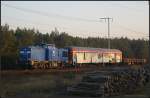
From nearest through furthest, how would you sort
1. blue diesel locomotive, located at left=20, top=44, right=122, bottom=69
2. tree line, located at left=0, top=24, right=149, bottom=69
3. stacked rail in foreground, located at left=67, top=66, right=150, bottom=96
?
stacked rail in foreground, located at left=67, top=66, right=150, bottom=96 < blue diesel locomotive, located at left=20, top=44, right=122, bottom=69 < tree line, located at left=0, top=24, right=149, bottom=69

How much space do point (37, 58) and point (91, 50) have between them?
1512 centimetres

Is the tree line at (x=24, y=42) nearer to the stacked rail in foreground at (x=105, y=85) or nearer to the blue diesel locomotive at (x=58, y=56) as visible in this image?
the blue diesel locomotive at (x=58, y=56)

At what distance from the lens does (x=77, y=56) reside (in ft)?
164

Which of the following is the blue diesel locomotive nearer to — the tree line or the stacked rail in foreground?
the tree line

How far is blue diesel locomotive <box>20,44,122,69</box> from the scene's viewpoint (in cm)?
4069

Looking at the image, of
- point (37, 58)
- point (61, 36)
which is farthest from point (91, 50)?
point (61, 36)

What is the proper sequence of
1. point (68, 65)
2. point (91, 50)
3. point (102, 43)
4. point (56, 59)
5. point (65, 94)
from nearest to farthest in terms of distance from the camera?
1. point (65, 94)
2. point (56, 59)
3. point (68, 65)
4. point (91, 50)
5. point (102, 43)

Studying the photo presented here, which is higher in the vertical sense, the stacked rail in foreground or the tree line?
the tree line

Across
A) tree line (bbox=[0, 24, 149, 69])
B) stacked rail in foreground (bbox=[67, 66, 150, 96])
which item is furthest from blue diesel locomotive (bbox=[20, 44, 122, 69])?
stacked rail in foreground (bbox=[67, 66, 150, 96])

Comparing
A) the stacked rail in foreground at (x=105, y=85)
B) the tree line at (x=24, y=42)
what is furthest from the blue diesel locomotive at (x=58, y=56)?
the stacked rail in foreground at (x=105, y=85)

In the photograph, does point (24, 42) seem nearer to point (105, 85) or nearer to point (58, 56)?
point (58, 56)

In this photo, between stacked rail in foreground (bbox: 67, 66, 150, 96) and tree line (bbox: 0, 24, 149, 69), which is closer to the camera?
stacked rail in foreground (bbox: 67, 66, 150, 96)

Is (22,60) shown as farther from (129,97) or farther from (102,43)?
(102,43)

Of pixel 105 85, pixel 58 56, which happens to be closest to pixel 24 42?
pixel 58 56
